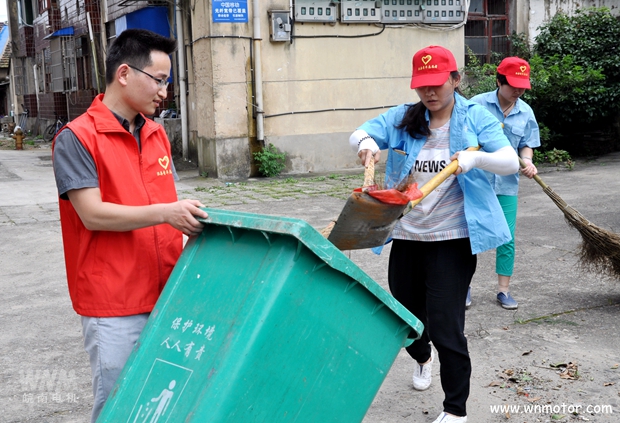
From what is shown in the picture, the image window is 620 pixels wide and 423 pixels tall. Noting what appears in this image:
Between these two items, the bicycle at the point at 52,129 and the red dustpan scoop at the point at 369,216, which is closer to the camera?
the red dustpan scoop at the point at 369,216

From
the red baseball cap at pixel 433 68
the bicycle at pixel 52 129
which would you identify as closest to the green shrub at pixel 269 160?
the red baseball cap at pixel 433 68

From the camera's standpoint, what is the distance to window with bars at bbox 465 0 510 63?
1309 cm

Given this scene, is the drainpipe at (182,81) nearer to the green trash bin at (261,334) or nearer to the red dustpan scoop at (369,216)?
the red dustpan scoop at (369,216)

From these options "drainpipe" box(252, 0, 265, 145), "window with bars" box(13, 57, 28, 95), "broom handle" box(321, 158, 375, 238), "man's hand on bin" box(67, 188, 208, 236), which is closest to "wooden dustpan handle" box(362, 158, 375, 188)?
"broom handle" box(321, 158, 375, 238)

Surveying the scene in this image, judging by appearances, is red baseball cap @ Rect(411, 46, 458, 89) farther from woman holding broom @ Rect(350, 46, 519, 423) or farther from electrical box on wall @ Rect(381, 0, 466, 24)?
electrical box on wall @ Rect(381, 0, 466, 24)

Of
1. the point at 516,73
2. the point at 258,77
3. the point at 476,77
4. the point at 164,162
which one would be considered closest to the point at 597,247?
the point at 516,73

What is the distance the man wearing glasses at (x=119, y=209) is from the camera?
220 centimetres

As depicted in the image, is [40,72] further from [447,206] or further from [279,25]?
[447,206]

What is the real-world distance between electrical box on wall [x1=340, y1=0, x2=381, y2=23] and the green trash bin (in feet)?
31.8

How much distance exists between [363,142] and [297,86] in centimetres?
825

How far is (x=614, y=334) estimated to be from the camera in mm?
4207

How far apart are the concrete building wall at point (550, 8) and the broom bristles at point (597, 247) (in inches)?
364

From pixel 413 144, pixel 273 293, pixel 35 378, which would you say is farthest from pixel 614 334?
pixel 35 378

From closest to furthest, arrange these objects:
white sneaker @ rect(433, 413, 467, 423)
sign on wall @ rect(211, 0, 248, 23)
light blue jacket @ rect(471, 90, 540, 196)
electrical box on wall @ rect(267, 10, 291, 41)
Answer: white sneaker @ rect(433, 413, 467, 423) → light blue jacket @ rect(471, 90, 540, 196) → sign on wall @ rect(211, 0, 248, 23) → electrical box on wall @ rect(267, 10, 291, 41)
